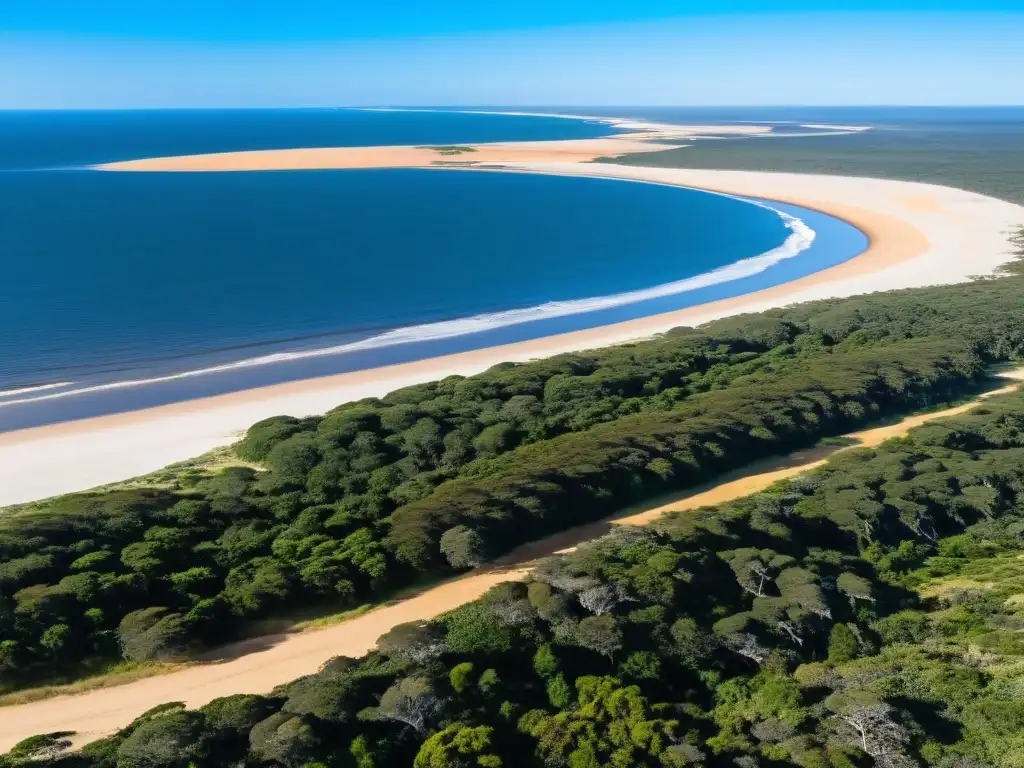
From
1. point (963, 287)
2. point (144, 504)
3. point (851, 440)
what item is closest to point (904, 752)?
point (851, 440)

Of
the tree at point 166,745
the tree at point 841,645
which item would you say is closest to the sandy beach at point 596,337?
the tree at point 166,745

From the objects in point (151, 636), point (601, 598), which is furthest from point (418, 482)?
point (151, 636)

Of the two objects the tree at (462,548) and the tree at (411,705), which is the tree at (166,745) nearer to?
the tree at (411,705)

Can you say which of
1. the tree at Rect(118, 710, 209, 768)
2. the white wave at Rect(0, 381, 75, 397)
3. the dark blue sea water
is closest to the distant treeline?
the tree at Rect(118, 710, 209, 768)

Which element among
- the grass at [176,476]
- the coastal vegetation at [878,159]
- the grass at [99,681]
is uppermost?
the coastal vegetation at [878,159]

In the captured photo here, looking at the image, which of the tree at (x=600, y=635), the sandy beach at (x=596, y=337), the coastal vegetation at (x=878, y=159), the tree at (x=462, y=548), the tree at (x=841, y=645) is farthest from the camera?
the coastal vegetation at (x=878, y=159)

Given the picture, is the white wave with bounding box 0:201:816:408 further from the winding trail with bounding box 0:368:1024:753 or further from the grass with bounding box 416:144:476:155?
the grass with bounding box 416:144:476:155
